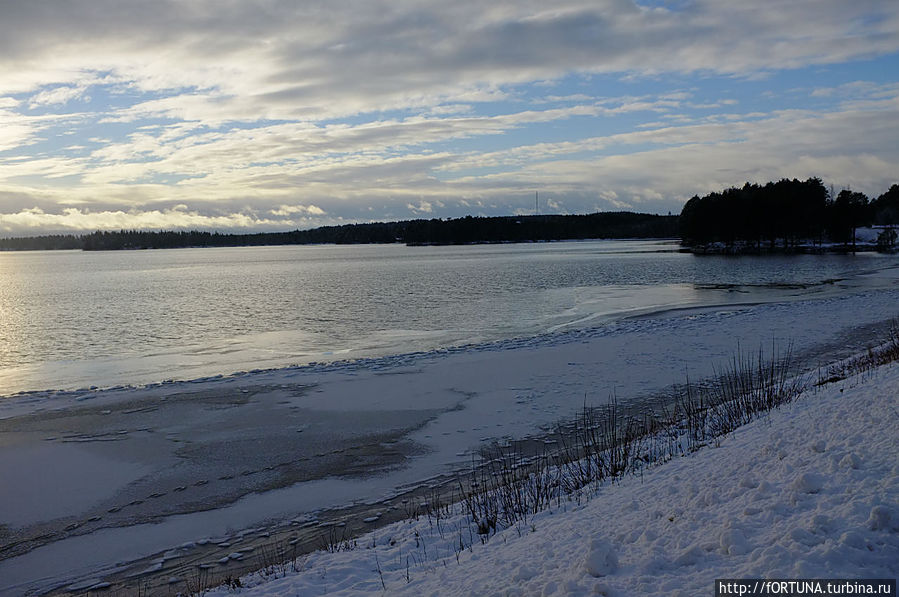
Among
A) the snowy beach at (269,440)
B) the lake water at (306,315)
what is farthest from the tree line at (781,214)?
the snowy beach at (269,440)

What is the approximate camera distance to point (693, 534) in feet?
17.7

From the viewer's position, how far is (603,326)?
2747 cm

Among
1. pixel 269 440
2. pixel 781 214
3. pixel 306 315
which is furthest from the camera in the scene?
pixel 781 214

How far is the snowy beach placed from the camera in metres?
8.74

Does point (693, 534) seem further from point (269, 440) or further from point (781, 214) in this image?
point (781, 214)

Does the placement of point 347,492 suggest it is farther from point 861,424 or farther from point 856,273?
point 856,273

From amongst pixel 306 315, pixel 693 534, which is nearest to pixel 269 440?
pixel 693 534

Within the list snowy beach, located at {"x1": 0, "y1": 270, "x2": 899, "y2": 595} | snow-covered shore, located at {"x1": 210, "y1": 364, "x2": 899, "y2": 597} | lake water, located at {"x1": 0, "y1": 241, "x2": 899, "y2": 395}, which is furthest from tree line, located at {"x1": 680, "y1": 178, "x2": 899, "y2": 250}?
snow-covered shore, located at {"x1": 210, "y1": 364, "x2": 899, "y2": 597}

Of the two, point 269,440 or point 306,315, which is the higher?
point 306,315

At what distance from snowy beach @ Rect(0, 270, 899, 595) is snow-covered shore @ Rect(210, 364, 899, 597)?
961 mm

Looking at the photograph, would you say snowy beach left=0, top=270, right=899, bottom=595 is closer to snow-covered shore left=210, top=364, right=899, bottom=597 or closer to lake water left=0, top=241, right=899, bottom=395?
snow-covered shore left=210, top=364, right=899, bottom=597

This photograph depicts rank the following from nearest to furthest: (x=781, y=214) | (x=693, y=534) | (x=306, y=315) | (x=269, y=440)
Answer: (x=693, y=534)
(x=269, y=440)
(x=306, y=315)
(x=781, y=214)

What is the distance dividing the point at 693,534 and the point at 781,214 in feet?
384

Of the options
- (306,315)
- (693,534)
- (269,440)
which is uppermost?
(693,534)
